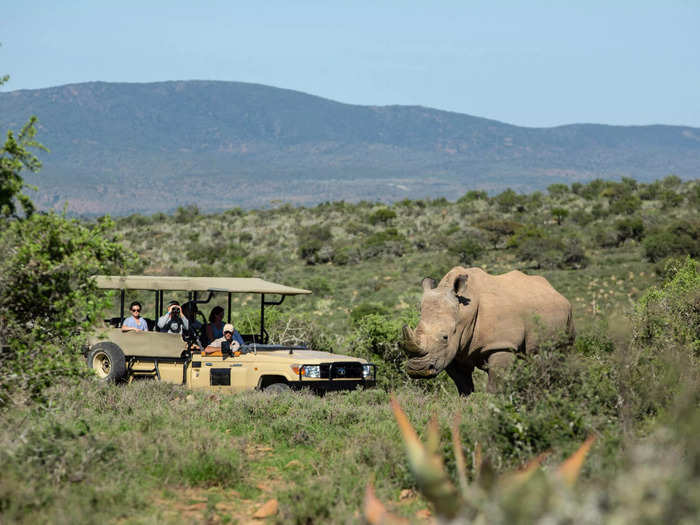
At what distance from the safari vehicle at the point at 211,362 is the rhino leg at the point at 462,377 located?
133 cm

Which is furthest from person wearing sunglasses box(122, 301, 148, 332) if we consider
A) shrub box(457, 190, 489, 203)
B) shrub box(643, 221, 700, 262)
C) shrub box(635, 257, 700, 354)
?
shrub box(457, 190, 489, 203)

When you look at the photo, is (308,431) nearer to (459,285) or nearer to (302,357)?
(302,357)

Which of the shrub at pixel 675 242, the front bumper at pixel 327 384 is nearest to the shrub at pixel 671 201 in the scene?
the shrub at pixel 675 242

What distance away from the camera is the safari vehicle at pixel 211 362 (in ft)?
40.9

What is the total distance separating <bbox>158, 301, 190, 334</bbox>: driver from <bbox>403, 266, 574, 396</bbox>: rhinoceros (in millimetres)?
3920

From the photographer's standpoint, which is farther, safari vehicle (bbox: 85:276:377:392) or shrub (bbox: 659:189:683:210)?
shrub (bbox: 659:189:683:210)

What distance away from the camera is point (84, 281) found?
26.0ft

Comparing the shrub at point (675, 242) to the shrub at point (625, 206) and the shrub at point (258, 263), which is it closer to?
the shrub at point (625, 206)

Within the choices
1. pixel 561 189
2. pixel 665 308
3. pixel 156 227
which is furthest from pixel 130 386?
pixel 561 189

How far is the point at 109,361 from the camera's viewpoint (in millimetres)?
13094

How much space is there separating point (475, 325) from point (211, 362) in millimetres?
3978

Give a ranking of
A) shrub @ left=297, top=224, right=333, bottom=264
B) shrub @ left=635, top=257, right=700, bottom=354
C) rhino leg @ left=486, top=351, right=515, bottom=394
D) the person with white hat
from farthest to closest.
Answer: shrub @ left=297, top=224, right=333, bottom=264
the person with white hat
shrub @ left=635, top=257, right=700, bottom=354
rhino leg @ left=486, top=351, right=515, bottom=394

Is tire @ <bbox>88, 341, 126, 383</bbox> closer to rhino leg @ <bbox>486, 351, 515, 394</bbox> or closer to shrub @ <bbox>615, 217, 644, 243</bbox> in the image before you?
rhino leg @ <bbox>486, 351, 515, 394</bbox>

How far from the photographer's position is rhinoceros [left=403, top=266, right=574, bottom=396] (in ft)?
36.7
